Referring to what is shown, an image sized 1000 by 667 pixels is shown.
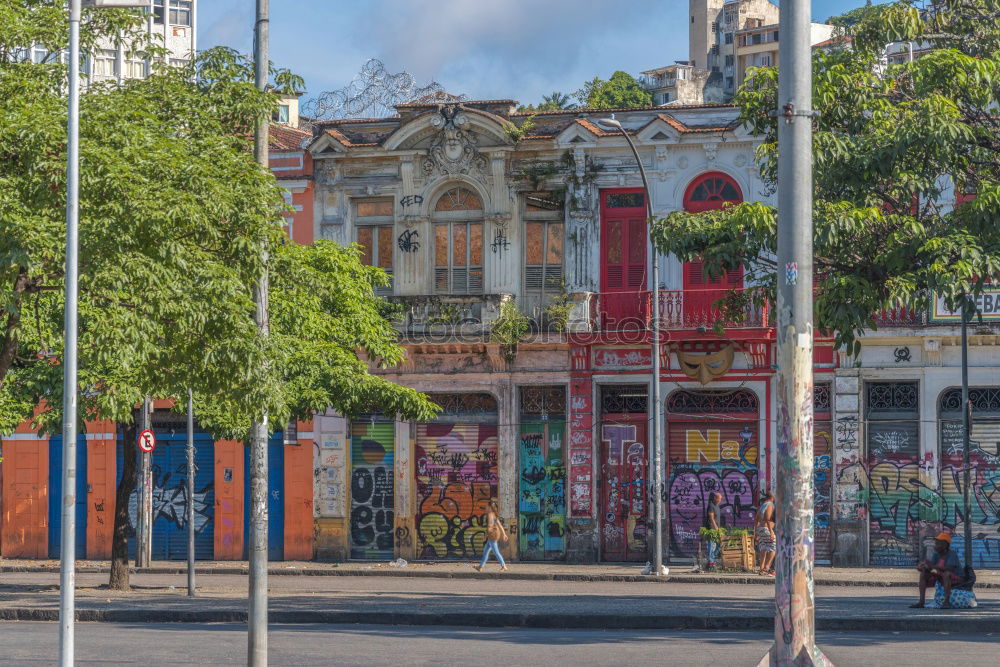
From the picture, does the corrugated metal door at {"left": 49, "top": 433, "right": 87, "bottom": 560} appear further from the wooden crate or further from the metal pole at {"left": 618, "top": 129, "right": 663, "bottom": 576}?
the wooden crate

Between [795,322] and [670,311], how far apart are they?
2215cm

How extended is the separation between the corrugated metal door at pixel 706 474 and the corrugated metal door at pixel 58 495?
1381 centimetres

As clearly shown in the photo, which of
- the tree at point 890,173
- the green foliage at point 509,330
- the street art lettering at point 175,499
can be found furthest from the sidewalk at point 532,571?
the tree at point 890,173

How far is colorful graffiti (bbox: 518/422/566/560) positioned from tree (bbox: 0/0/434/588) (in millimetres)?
15611

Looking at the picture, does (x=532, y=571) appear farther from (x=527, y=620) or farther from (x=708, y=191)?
(x=527, y=620)

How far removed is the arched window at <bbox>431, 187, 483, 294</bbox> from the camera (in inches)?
1326

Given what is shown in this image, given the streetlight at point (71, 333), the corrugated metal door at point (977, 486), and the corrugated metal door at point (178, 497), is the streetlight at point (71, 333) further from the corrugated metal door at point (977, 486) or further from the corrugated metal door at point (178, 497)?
the corrugated metal door at point (178, 497)

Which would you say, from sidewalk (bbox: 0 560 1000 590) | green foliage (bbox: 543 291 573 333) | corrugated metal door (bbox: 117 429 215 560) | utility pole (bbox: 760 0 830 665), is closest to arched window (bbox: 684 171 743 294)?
green foliage (bbox: 543 291 573 333)

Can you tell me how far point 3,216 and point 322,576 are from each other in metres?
18.1

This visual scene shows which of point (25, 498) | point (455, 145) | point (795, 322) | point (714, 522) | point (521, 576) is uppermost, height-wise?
point (455, 145)

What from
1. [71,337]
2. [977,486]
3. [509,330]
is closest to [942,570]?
[977,486]

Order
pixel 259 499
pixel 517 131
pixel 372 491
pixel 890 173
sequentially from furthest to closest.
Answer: pixel 372 491 → pixel 517 131 → pixel 890 173 → pixel 259 499

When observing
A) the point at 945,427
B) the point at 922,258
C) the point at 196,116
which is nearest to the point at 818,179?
the point at 922,258

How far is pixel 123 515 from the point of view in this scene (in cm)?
2586
